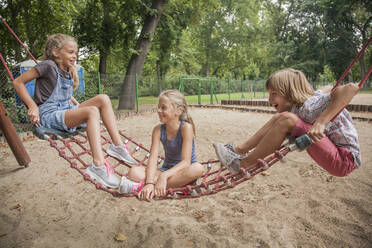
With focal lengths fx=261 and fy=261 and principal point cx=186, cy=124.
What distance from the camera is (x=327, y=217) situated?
2600mm

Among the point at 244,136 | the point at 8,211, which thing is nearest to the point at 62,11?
the point at 244,136

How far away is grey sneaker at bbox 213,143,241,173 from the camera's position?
2.21m

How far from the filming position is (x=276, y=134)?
191 cm

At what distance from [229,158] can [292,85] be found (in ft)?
2.55

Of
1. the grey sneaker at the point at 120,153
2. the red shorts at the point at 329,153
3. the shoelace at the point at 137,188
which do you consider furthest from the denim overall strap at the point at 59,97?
the red shorts at the point at 329,153

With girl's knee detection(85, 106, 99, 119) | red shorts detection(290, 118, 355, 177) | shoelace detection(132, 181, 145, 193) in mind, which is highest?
girl's knee detection(85, 106, 99, 119)

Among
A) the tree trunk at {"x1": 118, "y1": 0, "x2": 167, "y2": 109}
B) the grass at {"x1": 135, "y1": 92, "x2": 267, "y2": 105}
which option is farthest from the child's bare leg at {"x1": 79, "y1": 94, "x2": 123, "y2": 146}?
the tree trunk at {"x1": 118, "y1": 0, "x2": 167, "y2": 109}

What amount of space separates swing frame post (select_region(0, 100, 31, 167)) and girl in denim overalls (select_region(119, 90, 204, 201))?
2.63 metres

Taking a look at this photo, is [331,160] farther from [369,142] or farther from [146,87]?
[146,87]

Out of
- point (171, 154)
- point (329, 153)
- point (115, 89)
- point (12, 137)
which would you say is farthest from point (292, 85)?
point (115, 89)

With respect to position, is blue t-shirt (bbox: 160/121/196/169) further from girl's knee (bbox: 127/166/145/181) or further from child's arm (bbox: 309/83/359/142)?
child's arm (bbox: 309/83/359/142)

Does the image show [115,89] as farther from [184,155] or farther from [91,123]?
[184,155]

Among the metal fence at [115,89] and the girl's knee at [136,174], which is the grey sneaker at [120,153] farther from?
the metal fence at [115,89]

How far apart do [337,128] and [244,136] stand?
407cm
